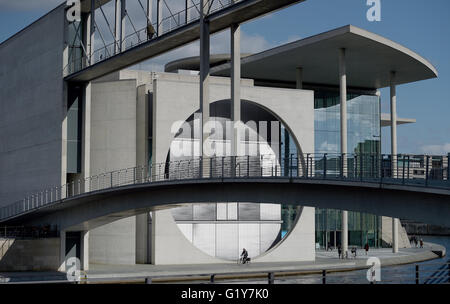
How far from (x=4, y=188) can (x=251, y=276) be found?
718 inches

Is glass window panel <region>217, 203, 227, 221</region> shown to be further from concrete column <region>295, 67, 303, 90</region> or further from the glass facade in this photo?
concrete column <region>295, 67, 303, 90</region>

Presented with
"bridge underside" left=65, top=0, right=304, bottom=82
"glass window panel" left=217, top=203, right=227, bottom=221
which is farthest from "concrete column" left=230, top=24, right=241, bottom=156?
"glass window panel" left=217, top=203, right=227, bottom=221

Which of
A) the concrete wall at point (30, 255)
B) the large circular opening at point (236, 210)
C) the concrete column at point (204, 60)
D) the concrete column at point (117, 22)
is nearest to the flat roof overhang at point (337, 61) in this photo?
the large circular opening at point (236, 210)

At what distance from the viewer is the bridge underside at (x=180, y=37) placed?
28016 millimetres

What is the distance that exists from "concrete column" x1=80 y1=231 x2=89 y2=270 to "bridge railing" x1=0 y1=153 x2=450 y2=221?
8.04 feet

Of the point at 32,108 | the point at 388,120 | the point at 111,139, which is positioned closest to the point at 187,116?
the point at 111,139

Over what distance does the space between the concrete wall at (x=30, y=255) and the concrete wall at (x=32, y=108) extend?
3505 millimetres

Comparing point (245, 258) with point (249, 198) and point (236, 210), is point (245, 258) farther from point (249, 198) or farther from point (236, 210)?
point (249, 198)

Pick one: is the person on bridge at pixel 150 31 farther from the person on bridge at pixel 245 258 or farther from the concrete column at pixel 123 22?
the person on bridge at pixel 245 258

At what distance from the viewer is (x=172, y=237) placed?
42469 millimetres

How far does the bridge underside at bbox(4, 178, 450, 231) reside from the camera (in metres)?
19.6

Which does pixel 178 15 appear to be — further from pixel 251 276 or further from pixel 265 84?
pixel 265 84

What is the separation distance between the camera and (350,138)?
2213 inches
